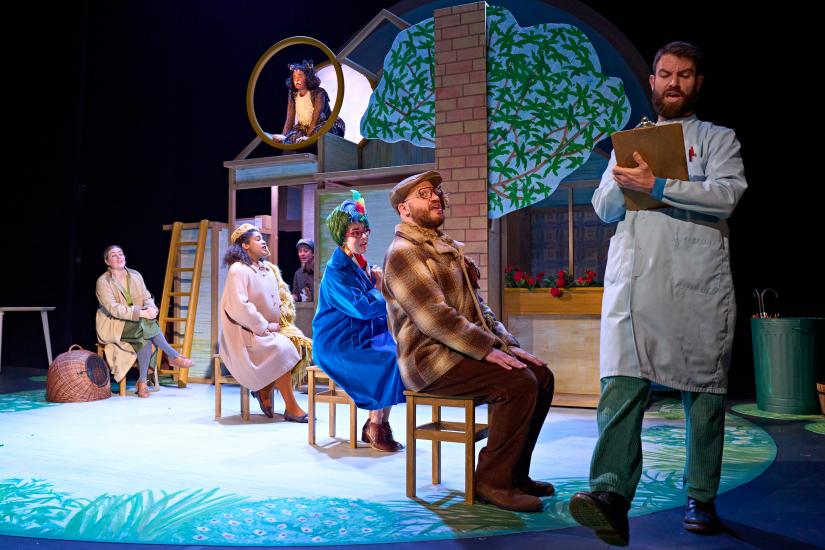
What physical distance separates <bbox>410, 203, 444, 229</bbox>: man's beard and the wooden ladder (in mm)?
4999

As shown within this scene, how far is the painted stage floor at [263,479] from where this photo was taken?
278 centimetres

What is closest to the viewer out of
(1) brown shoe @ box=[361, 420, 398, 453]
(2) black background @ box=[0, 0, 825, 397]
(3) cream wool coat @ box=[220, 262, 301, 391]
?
(1) brown shoe @ box=[361, 420, 398, 453]

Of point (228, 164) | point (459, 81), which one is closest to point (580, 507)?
point (459, 81)

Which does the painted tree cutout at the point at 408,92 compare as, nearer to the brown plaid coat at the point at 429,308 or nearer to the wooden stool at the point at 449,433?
the brown plaid coat at the point at 429,308

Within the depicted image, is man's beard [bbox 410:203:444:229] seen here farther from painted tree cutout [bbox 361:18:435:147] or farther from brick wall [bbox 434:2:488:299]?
painted tree cutout [bbox 361:18:435:147]

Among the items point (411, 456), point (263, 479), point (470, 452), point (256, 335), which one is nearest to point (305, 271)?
point (256, 335)

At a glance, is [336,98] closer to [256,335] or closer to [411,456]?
[256,335]

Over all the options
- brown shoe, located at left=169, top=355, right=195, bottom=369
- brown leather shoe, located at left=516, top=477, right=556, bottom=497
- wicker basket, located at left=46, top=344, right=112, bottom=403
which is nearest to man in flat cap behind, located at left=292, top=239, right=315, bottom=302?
brown shoe, located at left=169, top=355, right=195, bottom=369

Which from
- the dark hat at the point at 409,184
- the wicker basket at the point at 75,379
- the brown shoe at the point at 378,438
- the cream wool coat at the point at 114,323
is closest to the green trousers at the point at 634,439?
the dark hat at the point at 409,184

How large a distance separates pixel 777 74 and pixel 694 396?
195 inches

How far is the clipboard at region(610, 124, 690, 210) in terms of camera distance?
7.90ft

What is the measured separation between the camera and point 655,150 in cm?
245

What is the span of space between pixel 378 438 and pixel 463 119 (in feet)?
9.79

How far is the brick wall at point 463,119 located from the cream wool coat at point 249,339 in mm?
1643
